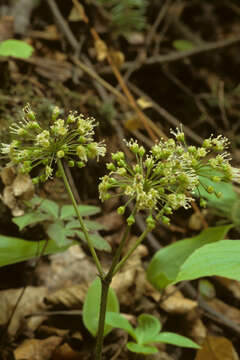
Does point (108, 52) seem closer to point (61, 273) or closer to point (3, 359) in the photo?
point (61, 273)

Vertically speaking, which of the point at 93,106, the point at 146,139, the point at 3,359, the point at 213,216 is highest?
the point at 93,106

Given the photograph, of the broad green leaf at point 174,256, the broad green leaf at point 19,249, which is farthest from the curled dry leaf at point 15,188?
the broad green leaf at point 174,256

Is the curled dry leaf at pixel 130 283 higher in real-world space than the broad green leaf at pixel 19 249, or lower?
lower

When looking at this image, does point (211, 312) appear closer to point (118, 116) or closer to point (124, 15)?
point (118, 116)

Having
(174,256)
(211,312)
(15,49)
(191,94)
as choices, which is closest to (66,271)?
(174,256)

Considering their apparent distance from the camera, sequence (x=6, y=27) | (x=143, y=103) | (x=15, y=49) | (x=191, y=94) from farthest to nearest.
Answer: (x=191, y=94) → (x=143, y=103) → (x=6, y=27) → (x=15, y=49)

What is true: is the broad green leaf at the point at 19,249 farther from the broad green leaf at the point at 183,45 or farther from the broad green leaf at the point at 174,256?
the broad green leaf at the point at 183,45

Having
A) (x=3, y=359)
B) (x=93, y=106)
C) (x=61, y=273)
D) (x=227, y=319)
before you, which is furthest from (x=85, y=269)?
(x=93, y=106)
